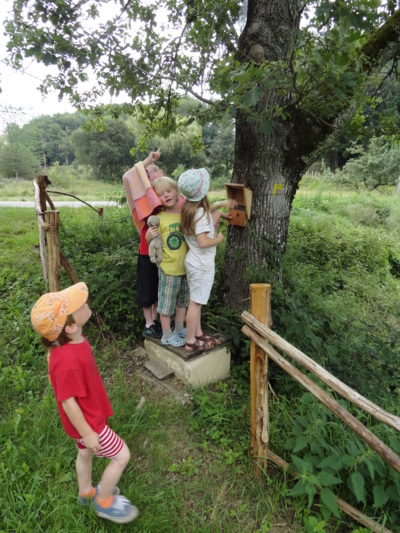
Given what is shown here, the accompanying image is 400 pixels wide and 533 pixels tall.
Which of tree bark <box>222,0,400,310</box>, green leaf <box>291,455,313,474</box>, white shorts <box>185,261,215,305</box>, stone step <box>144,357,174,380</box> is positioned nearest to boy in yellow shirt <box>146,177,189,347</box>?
white shorts <box>185,261,215,305</box>

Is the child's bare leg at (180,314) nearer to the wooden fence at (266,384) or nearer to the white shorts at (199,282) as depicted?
the white shorts at (199,282)

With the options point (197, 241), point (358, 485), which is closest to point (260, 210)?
point (197, 241)

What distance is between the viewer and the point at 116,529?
1841 millimetres

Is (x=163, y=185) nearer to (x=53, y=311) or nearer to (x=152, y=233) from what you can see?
(x=152, y=233)

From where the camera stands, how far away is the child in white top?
2.52 metres

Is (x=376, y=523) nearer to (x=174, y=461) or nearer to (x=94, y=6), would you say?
(x=174, y=461)

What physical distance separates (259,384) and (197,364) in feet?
2.56

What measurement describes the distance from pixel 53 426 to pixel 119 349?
101 centimetres

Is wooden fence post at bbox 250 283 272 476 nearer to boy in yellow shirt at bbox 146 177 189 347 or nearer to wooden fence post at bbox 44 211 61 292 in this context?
boy in yellow shirt at bbox 146 177 189 347

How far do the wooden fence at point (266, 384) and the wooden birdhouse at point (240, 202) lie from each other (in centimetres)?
129

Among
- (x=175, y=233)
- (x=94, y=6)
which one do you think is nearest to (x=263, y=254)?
(x=175, y=233)

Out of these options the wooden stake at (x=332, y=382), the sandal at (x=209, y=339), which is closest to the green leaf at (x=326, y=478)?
the wooden stake at (x=332, y=382)

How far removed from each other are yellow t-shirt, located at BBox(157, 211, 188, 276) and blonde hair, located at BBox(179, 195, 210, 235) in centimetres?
18

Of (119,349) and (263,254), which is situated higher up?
(263,254)
